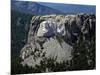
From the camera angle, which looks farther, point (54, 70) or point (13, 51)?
point (54, 70)

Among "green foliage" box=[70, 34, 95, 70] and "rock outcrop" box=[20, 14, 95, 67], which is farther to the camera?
"green foliage" box=[70, 34, 95, 70]

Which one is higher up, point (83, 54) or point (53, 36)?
point (53, 36)

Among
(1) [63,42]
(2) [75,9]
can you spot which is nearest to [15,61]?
(1) [63,42]

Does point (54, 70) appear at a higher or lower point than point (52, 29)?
lower

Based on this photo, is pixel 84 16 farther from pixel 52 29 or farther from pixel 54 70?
pixel 54 70

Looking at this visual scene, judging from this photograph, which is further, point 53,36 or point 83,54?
point 83,54

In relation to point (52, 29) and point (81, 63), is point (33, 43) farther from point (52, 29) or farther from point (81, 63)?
point (81, 63)

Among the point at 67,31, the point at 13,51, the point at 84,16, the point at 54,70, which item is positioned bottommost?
the point at 54,70

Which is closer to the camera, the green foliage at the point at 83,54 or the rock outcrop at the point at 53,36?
the rock outcrop at the point at 53,36
